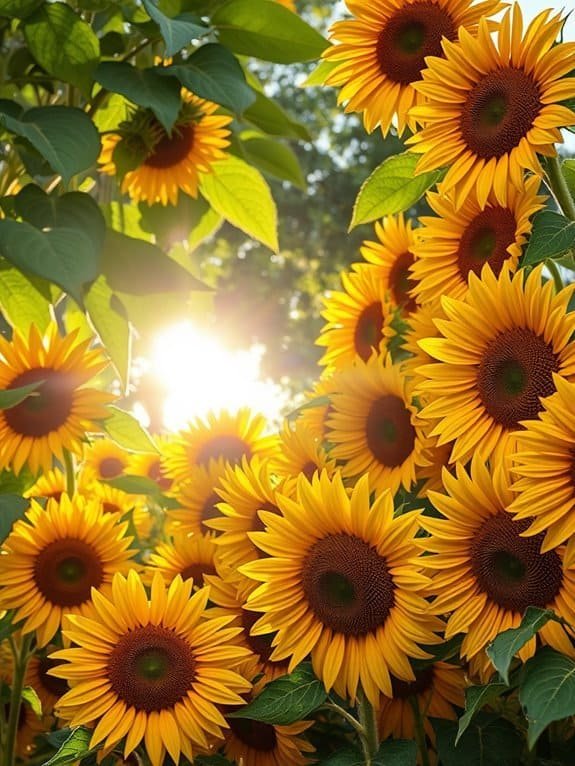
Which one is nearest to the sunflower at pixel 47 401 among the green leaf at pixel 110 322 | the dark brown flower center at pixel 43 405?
the dark brown flower center at pixel 43 405

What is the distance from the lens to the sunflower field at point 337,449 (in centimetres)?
71

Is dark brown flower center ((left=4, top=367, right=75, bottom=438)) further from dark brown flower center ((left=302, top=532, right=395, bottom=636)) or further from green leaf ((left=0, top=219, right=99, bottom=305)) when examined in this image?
dark brown flower center ((left=302, top=532, right=395, bottom=636))

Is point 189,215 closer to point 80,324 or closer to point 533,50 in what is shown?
point 80,324

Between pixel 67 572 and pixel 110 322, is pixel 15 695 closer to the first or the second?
pixel 67 572

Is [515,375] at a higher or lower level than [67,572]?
higher

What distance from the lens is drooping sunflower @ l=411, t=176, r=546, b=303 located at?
0.82 metres

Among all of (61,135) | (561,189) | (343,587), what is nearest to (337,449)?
(343,587)

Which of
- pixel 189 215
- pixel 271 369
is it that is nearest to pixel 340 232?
pixel 271 369

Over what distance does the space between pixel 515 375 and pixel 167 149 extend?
767 mm

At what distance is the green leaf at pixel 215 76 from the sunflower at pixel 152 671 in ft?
2.02

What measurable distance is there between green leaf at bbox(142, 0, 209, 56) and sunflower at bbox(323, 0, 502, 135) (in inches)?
7.8

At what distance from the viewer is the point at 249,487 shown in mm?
917

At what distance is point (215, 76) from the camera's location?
1211mm

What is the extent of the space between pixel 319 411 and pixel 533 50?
1.41 feet
